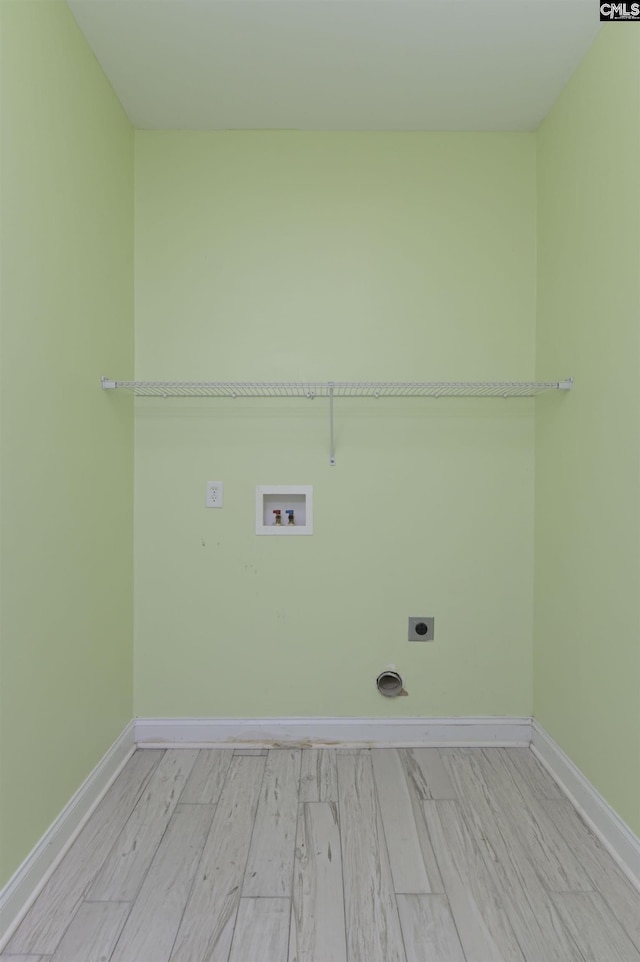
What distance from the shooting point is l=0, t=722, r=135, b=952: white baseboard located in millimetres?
1273

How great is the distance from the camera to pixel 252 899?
136 cm

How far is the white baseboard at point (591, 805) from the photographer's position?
1451 millimetres

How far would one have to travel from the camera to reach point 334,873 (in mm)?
1446

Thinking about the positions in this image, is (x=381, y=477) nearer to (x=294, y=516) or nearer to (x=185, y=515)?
(x=294, y=516)

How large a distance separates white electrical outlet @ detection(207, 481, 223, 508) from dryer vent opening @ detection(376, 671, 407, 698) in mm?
953

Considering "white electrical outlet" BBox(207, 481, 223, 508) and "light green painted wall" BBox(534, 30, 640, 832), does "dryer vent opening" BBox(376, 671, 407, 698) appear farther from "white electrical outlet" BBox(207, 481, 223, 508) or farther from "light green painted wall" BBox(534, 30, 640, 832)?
"white electrical outlet" BBox(207, 481, 223, 508)

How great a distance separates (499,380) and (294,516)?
0.99 metres

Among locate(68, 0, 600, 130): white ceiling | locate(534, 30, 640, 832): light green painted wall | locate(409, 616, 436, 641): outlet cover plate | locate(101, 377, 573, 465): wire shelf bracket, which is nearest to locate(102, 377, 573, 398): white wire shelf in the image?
locate(101, 377, 573, 465): wire shelf bracket

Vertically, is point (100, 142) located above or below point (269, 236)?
above

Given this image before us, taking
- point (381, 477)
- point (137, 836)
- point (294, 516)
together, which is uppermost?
point (381, 477)

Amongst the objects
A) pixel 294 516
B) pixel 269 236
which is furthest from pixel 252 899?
pixel 269 236

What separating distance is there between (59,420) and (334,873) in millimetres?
1493

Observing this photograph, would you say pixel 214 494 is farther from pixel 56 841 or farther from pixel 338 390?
pixel 56 841

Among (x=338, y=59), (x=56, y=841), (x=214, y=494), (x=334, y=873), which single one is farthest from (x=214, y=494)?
(x=338, y=59)
